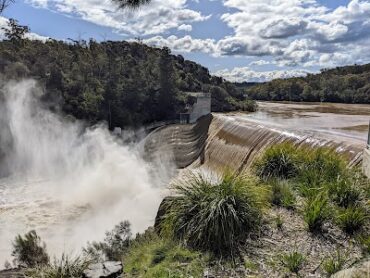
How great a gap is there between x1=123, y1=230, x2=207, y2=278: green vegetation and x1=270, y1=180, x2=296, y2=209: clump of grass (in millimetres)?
2164

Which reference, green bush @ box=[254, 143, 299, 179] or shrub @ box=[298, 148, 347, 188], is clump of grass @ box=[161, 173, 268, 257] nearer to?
shrub @ box=[298, 148, 347, 188]

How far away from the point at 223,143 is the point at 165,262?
642 inches

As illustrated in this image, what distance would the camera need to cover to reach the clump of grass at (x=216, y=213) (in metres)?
5.77

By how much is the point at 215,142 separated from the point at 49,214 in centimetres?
975

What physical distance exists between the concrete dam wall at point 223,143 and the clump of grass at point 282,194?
545 cm

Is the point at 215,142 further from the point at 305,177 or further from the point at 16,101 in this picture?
the point at 16,101

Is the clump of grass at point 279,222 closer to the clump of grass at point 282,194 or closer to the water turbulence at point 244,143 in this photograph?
the clump of grass at point 282,194

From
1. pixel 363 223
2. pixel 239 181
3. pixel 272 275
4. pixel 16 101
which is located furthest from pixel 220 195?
pixel 16 101

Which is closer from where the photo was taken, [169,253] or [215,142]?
[169,253]

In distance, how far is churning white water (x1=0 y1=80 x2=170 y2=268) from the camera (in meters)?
15.5

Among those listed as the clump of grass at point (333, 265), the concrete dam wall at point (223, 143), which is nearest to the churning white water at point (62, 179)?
the concrete dam wall at point (223, 143)

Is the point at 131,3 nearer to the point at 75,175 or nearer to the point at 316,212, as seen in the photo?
the point at 316,212

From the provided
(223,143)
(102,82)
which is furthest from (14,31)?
(223,143)

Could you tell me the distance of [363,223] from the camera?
6047 mm
